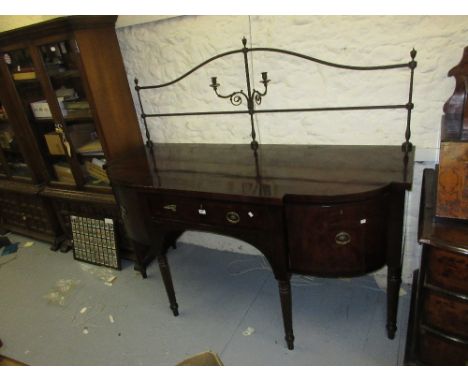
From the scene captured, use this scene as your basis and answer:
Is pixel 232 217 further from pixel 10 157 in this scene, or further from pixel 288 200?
pixel 10 157

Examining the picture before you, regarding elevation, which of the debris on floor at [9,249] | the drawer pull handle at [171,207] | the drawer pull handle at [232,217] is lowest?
the debris on floor at [9,249]

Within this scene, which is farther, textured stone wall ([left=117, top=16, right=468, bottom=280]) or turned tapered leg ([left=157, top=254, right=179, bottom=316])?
turned tapered leg ([left=157, top=254, right=179, bottom=316])

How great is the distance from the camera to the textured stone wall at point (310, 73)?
1.61 metres

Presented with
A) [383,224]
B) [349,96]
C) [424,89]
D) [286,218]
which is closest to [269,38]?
[349,96]

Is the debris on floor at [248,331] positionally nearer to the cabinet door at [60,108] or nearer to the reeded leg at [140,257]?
the reeded leg at [140,257]

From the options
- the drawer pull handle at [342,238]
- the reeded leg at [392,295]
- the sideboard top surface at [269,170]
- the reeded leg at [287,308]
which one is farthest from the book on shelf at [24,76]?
the reeded leg at [392,295]

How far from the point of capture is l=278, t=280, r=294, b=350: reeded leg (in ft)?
5.29

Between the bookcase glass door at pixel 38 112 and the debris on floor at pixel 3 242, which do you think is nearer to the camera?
the bookcase glass door at pixel 38 112

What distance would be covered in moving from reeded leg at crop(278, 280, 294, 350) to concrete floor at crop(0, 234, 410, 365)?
0.08 m

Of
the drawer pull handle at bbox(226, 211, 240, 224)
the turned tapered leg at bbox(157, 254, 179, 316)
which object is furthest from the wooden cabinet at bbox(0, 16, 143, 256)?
the drawer pull handle at bbox(226, 211, 240, 224)

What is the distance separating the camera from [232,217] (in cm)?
154

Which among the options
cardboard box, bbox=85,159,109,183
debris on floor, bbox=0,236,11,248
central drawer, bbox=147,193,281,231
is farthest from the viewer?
debris on floor, bbox=0,236,11,248

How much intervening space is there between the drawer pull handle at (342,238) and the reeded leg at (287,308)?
13.4 inches

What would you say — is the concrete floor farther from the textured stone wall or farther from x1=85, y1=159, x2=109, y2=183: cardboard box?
x1=85, y1=159, x2=109, y2=183: cardboard box
